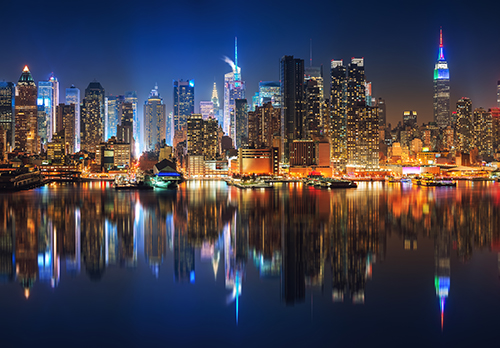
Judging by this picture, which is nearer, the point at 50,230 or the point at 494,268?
the point at 494,268

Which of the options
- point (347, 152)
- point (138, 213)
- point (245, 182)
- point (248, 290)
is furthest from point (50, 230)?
point (347, 152)

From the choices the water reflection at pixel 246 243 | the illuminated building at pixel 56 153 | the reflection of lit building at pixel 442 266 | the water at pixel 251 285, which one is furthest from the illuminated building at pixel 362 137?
the reflection of lit building at pixel 442 266

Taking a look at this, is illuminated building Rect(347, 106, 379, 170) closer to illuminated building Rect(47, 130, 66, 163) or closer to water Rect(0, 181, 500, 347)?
illuminated building Rect(47, 130, 66, 163)

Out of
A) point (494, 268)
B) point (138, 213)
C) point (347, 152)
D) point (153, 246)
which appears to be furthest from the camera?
point (347, 152)

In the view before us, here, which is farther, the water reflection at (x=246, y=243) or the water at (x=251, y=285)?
the water reflection at (x=246, y=243)

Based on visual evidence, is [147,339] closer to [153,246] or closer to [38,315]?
[38,315]

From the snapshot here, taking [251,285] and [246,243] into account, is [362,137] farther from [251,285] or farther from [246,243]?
[251,285]

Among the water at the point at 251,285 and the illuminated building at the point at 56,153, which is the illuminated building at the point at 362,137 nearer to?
the illuminated building at the point at 56,153
